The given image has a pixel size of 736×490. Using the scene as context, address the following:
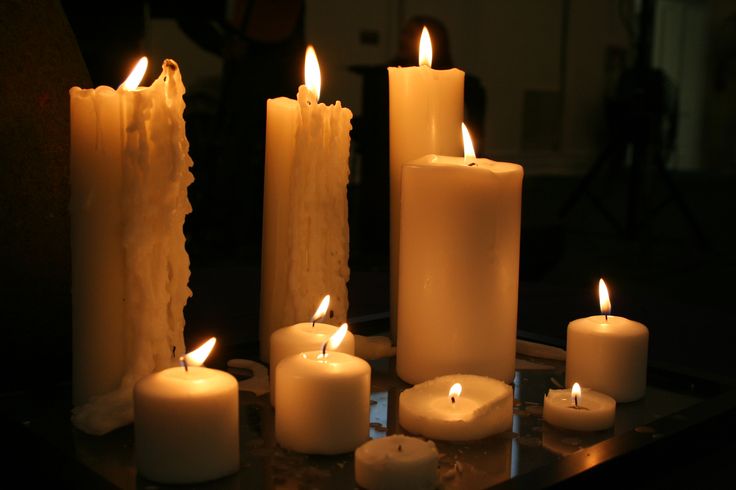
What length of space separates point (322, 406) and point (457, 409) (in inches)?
4.6

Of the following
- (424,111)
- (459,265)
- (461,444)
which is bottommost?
(461,444)

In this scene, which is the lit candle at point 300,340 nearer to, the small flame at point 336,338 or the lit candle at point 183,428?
the small flame at point 336,338

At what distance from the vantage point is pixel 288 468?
0.60 m

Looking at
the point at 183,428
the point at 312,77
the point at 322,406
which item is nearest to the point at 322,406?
the point at 322,406

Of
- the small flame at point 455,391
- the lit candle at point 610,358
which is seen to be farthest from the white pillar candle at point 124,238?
the lit candle at point 610,358

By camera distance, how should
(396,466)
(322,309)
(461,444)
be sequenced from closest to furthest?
→ (396,466) → (461,444) → (322,309)

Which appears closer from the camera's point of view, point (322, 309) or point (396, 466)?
point (396, 466)

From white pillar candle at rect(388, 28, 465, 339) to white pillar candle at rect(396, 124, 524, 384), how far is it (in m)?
0.07

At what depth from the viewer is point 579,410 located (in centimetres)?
69

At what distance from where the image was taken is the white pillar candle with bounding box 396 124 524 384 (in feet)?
2.51

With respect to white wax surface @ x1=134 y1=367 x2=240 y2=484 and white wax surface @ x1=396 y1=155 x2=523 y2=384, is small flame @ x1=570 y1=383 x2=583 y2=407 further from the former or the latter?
white wax surface @ x1=134 y1=367 x2=240 y2=484

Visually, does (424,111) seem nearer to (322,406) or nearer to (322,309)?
(322,309)

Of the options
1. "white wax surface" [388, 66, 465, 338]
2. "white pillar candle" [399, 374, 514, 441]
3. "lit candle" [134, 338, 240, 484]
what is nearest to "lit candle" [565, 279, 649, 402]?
"white pillar candle" [399, 374, 514, 441]

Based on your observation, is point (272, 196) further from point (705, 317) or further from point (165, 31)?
point (165, 31)
